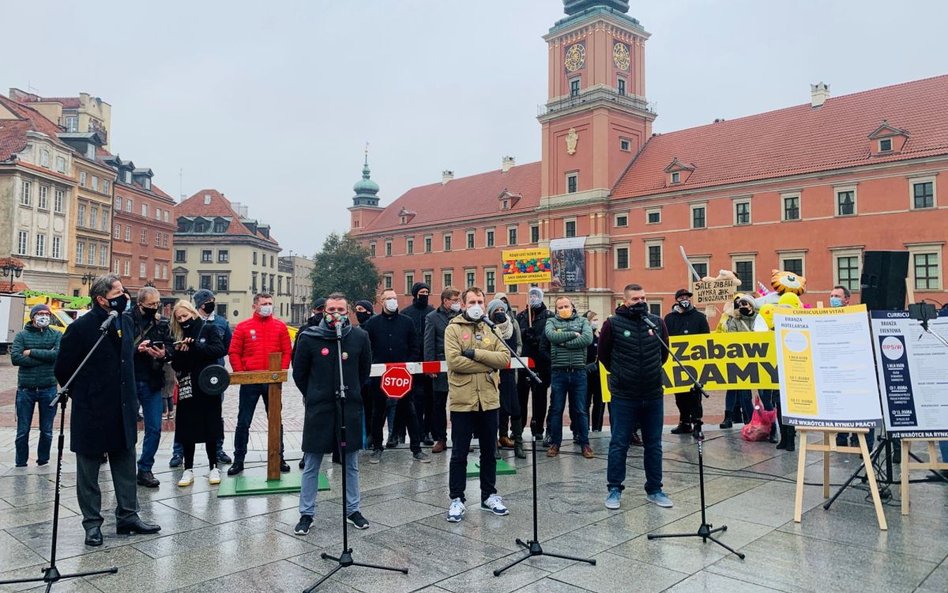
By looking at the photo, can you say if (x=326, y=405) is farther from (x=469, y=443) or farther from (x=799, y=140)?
(x=799, y=140)

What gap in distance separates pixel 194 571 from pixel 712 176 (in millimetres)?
45976

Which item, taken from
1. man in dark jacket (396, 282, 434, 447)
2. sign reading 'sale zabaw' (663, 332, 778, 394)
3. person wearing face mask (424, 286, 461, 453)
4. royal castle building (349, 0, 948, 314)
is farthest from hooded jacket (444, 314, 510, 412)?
royal castle building (349, 0, 948, 314)

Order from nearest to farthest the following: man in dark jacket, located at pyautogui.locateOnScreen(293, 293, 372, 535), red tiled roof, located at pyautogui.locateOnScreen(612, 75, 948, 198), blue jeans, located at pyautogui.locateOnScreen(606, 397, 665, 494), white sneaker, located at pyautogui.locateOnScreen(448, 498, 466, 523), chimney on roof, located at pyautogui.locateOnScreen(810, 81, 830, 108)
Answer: man in dark jacket, located at pyautogui.locateOnScreen(293, 293, 372, 535) → white sneaker, located at pyautogui.locateOnScreen(448, 498, 466, 523) → blue jeans, located at pyautogui.locateOnScreen(606, 397, 665, 494) → red tiled roof, located at pyautogui.locateOnScreen(612, 75, 948, 198) → chimney on roof, located at pyautogui.locateOnScreen(810, 81, 830, 108)

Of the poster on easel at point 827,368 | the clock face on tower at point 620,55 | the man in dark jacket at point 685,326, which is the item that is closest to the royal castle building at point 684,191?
the clock face on tower at point 620,55

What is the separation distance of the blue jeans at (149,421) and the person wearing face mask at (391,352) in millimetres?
2548

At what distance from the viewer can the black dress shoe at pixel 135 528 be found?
5434 mm

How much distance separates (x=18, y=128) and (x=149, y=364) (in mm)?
51026

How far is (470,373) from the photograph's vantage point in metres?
6.06

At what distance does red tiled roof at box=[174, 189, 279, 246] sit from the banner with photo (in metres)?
41.8

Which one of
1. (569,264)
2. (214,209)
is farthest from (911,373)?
(214,209)

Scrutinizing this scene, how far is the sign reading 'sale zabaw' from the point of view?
→ 9242mm

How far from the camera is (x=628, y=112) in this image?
52.8 meters

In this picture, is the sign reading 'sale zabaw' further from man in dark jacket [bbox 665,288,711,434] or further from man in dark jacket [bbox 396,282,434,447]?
man in dark jacket [bbox 396,282,434,447]

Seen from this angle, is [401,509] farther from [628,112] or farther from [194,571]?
[628,112]
